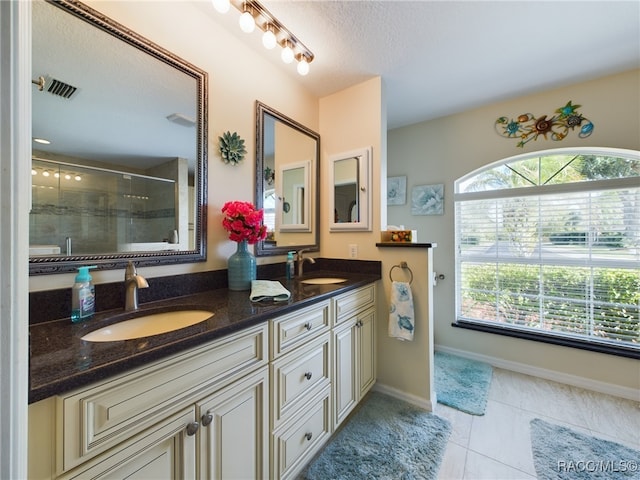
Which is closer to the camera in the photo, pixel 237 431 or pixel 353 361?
pixel 237 431

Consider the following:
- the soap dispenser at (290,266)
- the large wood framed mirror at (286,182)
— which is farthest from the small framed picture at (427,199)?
the soap dispenser at (290,266)

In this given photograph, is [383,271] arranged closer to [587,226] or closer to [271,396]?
[271,396]

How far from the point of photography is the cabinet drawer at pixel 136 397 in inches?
23.2

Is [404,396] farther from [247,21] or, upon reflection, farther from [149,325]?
[247,21]

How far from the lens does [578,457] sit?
141 cm


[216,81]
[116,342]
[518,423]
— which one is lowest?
[518,423]

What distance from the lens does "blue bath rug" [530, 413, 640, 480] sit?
1314 mm

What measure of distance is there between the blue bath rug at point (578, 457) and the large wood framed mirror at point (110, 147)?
7.14 ft

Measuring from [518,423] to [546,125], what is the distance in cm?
231

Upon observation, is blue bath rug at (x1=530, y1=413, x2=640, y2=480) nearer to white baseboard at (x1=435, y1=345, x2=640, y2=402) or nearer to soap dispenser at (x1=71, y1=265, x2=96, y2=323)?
white baseboard at (x1=435, y1=345, x2=640, y2=402)

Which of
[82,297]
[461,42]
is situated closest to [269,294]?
[82,297]

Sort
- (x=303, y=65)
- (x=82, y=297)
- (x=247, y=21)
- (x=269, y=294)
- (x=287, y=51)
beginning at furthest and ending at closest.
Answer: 1. (x=303, y=65)
2. (x=287, y=51)
3. (x=247, y=21)
4. (x=269, y=294)
5. (x=82, y=297)

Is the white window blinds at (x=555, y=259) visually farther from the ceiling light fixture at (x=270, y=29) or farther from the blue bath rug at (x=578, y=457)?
the ceiling light fixture at (x=270, y=29)
